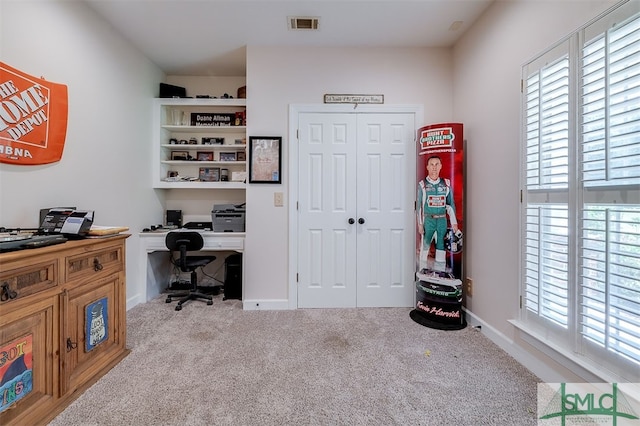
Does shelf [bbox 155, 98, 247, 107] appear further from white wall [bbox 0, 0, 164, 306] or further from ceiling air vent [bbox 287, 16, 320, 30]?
ceiling air vent [bbox 287, 16, 320, 30]

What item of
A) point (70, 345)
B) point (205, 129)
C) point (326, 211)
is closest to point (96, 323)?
point (70, 345)

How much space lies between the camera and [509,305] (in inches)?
79.1

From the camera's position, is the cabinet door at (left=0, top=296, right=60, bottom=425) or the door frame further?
the door frame

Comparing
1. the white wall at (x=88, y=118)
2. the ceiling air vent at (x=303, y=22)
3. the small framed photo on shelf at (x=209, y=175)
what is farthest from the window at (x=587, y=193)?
the white wall at (x=88, y=118)

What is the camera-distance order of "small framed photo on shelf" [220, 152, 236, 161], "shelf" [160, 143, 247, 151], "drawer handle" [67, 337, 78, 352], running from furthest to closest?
"small framed photo on shelf" [220, 152, 236, 161] → "shelf" [160, 143, 247, 151] → "drawer handle" [67, 337, 78, 352]

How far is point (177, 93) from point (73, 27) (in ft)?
3.99

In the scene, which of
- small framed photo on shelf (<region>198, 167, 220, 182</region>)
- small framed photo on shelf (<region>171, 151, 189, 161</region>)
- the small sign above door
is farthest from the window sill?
small framed photo on shelf (<region>171, 151, 189, 161</region>)

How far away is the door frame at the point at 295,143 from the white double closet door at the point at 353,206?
0.04 metres

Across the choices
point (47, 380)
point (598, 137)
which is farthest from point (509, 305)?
point (47, 380)

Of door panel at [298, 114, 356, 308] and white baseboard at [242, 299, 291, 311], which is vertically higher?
door panel at [298, 114, 356, 308]

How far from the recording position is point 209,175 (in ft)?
11.0

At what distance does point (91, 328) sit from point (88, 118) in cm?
175

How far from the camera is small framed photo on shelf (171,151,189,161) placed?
3.37 m

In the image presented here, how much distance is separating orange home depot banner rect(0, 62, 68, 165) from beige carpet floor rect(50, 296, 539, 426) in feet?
5.04
